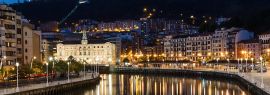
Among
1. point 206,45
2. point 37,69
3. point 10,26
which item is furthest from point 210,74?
point 206,45

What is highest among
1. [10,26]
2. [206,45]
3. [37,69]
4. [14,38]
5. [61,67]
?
[10,26]

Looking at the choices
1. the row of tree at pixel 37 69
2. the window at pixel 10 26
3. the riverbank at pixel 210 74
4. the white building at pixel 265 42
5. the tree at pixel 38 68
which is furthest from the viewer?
the white building at pixel 265 42

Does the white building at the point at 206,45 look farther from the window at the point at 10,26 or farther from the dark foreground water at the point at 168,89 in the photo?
the window at the point at 10,26

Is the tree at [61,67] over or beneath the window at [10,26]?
beneath

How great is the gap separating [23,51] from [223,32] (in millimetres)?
76470

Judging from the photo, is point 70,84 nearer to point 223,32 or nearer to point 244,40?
point 244,40

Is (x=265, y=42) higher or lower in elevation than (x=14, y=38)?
lower

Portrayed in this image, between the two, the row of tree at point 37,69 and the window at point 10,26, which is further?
the window at point 10,26

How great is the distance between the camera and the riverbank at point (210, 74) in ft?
191

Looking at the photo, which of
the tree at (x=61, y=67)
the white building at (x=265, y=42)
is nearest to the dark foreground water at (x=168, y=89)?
the tree at (x=61, y=67)

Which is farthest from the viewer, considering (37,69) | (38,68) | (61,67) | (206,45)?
(206,45)

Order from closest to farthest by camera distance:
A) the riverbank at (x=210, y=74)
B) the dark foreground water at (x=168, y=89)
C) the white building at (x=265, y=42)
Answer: the riverbank at (x=210, y=74) < the dark foreground water at (x=168, y=89) < the white building at (x=265, y=42)

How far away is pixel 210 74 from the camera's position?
107 metres

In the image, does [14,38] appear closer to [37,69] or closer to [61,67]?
[37,69]
